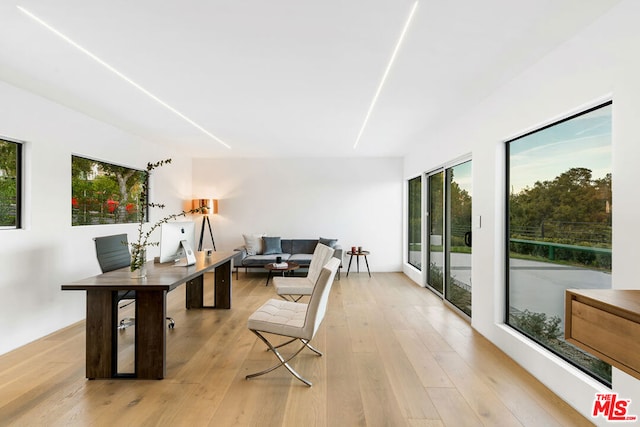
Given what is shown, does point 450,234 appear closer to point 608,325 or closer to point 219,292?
point 219,292

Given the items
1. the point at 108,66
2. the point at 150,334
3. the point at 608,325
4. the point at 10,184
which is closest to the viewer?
the point at 608,325

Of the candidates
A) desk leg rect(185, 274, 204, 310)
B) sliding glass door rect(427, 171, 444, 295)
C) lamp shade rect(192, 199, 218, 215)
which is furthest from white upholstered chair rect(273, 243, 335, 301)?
lamp shade rect(192, 199, 218, 215)

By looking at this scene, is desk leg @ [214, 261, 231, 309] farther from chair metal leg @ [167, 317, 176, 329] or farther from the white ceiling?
the white ceiling

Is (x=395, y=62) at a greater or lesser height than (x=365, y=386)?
greater

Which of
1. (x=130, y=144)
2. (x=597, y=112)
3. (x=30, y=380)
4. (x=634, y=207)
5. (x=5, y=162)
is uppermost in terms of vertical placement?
(x=130, y=144)

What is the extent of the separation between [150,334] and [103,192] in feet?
9.77

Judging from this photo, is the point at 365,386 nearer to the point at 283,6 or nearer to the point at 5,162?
the point at 283,6

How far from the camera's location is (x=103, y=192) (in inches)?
194

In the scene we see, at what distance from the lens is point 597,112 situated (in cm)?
240

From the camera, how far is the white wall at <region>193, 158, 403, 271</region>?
25.7 ft

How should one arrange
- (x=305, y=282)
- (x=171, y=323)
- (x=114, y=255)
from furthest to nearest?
(x=305, y=282) < (x=171, y=323) < (x=114, y=255)

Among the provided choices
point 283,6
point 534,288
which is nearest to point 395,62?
point 283,6

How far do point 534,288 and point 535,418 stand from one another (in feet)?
3.76

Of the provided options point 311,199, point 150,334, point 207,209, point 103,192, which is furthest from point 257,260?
point 150,334
